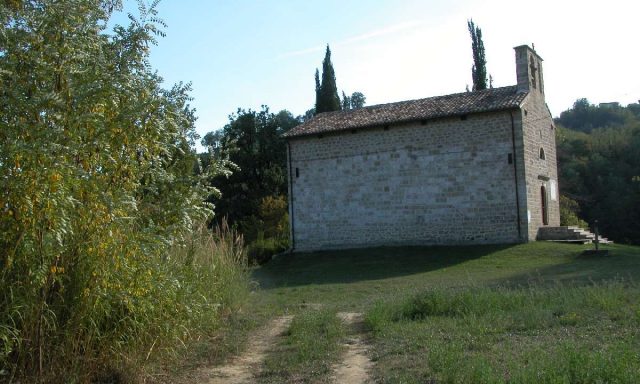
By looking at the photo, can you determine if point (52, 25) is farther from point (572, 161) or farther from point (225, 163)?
point (572, 161)

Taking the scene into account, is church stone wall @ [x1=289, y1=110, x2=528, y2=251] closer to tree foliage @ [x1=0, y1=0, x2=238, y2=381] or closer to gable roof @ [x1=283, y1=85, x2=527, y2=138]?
gable roof @ [x1=283, y1=85, x2=527, y2=138]

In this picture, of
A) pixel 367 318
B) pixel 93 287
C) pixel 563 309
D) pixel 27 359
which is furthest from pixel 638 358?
pixel 27 359

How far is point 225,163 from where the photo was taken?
21.8 feet

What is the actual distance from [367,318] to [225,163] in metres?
3.57

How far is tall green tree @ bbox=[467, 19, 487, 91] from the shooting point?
34.1m

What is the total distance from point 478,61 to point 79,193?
3209cm

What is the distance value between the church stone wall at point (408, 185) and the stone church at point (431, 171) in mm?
39

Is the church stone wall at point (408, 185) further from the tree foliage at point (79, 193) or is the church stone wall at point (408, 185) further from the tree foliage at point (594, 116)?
the tree foliage at point (594, 116)

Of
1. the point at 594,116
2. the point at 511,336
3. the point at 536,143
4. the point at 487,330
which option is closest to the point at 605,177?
the point at 536,143

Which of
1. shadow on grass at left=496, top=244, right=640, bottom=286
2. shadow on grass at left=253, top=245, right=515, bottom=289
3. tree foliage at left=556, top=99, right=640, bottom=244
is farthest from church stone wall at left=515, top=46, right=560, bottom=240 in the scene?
tree foliage at left=556, top=99, right=640, bottom=244

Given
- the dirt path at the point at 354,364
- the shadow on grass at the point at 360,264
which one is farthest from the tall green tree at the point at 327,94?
the dirt path at the point at 354,364

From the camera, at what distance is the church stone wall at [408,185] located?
22.5m

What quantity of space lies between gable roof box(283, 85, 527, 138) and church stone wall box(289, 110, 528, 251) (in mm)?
385

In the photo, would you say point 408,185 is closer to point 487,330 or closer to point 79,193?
point 487,330
